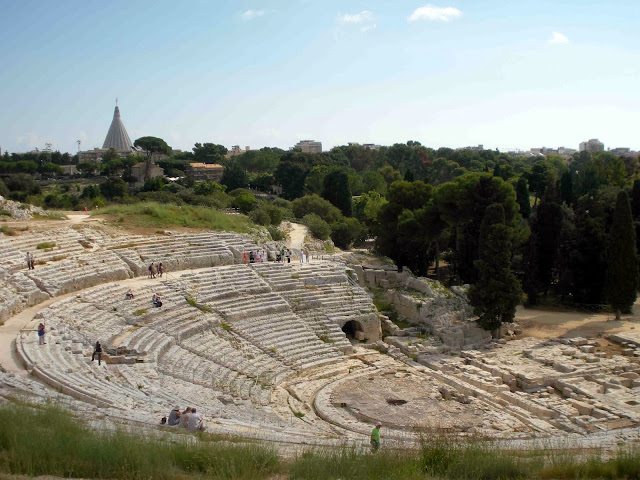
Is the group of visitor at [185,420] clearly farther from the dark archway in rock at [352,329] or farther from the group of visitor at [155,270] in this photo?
the dark archway in rock at [352,329]

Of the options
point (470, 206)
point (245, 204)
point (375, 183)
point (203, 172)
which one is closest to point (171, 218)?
point (245, 204)

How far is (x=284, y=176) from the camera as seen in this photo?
6331 cm

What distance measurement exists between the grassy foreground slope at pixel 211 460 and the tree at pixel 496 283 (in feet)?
45.1

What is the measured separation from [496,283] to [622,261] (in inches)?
260

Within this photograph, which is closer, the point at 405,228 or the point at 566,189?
the point at 405,228

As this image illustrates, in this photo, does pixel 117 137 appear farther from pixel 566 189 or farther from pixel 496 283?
pixel 496 283

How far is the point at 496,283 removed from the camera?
23.8 meters

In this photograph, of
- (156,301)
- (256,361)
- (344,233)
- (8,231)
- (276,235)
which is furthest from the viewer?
(344,233)

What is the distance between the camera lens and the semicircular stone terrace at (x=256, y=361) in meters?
14.8

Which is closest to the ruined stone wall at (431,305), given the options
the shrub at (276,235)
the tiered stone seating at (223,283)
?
the shrub at (276,235)

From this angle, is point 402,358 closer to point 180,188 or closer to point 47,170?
point 180,188

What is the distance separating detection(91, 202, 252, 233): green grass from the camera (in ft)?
99.1

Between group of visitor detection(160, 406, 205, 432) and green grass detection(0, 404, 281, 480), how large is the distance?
253 cm

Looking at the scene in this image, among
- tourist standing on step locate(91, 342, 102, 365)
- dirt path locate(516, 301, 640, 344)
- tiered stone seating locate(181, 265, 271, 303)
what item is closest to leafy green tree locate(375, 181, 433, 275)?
dirt path locate(516, 301, 640, 344)
